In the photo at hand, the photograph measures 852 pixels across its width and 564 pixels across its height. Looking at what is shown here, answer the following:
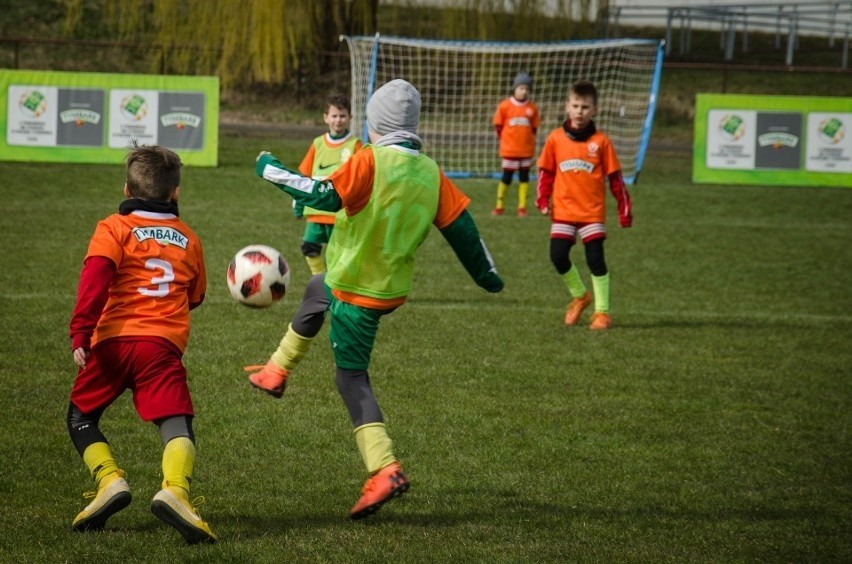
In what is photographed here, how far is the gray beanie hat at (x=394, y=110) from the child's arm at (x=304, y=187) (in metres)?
0.43

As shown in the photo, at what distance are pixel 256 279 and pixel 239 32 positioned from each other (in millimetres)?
19387

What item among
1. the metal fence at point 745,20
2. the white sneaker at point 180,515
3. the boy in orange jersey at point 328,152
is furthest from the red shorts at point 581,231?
the metal fence at point 745,20

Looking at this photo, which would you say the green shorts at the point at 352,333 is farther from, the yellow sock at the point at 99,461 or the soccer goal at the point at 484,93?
the soccer goal at the point at 484,93

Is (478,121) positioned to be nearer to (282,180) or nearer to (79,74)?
(79,74)

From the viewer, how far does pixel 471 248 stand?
4949 millimetres

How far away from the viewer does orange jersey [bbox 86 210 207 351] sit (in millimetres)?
4383

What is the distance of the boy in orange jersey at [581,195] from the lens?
30.9ft

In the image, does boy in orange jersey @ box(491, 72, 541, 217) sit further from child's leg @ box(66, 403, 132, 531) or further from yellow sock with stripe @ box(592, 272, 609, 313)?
child's leg @ box(66, 403, 132, 531)

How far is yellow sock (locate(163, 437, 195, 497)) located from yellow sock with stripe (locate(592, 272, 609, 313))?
18.4 ft

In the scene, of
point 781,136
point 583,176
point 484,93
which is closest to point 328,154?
point 583,176

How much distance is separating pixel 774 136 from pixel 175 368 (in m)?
16.8

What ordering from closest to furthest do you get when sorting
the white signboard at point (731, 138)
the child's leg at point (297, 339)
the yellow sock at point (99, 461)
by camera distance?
the yellow sock at point (99, 461) → the child's leg at point (297, 339) → the white signboard at point (731, 138)

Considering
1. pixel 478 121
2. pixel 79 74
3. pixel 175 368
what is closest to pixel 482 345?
pixel 175 368

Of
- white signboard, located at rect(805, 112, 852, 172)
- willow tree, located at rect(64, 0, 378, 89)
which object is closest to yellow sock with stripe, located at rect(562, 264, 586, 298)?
white signboard, located at rect(805, 112, 852, 172)
